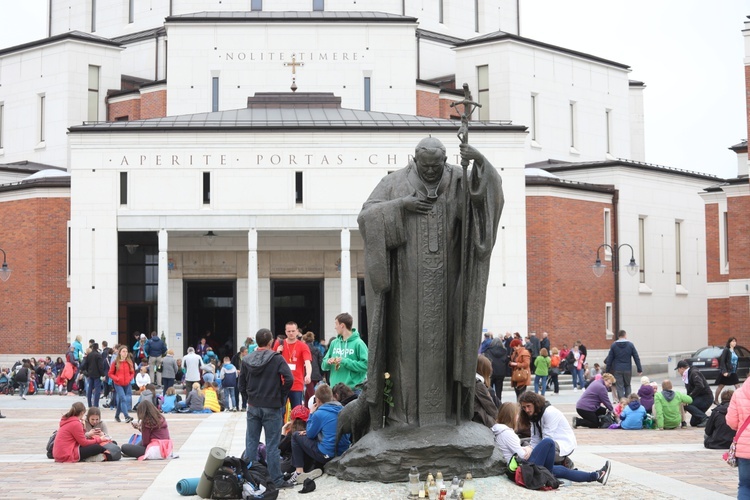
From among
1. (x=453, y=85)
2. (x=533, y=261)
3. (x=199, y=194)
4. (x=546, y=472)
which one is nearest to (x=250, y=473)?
(x=546, y=472)

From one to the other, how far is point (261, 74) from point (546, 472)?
4176 centimetres

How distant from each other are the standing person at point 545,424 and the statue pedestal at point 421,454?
79.6 inches

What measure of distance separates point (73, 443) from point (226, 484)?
5735 mm

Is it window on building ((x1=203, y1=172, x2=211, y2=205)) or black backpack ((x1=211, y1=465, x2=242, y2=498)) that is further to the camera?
window on building ((x1=203, y1=172, x2=211, y2=205))

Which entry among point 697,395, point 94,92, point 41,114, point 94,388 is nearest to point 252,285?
point 94,388

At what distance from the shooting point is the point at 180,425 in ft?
79.8

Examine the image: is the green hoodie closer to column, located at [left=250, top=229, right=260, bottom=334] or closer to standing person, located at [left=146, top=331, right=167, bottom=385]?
standing person, located at [left=146, top=331, right=167, bottom=385]

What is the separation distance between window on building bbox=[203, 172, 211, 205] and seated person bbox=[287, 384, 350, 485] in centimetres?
3029

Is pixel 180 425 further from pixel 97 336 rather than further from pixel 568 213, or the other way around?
pixel 568 213

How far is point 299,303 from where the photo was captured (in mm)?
46719

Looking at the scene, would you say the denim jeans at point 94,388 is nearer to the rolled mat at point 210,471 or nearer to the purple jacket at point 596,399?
the purple jacket at point 596,399

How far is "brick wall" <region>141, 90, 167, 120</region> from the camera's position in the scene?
5316 centimetres

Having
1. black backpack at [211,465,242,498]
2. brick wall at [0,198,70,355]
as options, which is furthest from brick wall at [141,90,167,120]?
black backpack at [211,465,242,498]

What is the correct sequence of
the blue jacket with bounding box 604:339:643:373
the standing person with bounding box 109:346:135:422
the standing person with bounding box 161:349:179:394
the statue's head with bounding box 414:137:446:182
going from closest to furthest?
the statue's head with bounding box 414:137:446:182
the standing person with bounding box 109:346:135:422
the blue jacket with bounding box 604:339:643:373
the standing person with bounding box 161:349:179:394
